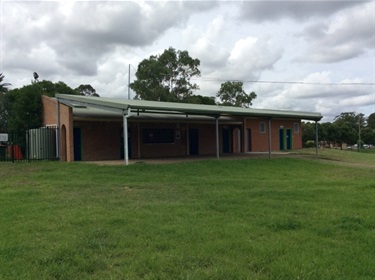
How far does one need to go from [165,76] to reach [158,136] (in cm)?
2178

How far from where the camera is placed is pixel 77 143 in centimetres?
2295

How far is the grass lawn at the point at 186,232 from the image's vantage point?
4699mm

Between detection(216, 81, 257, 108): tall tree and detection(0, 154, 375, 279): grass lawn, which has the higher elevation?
detection(216, 81, 257, 108): tall tree

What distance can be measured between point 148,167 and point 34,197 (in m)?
7.39

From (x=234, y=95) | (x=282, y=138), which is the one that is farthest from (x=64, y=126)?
(x=234, y=95)

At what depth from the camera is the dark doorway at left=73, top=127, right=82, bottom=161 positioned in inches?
899

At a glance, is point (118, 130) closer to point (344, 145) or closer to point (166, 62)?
point (166, 62)

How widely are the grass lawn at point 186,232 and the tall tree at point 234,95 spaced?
42.3 meters

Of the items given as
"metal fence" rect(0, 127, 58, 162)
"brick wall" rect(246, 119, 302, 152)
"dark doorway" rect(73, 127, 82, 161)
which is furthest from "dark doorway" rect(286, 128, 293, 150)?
"metal fence" rect(0, 127, 58, 162)

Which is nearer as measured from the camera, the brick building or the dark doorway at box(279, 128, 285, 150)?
the brick building

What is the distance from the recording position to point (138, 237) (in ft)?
19.8

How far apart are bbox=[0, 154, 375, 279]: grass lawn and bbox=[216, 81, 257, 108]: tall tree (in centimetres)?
4226

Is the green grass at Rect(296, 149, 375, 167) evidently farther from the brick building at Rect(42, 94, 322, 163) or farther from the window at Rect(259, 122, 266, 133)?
the window at Rect(259, 122, 266, 133)

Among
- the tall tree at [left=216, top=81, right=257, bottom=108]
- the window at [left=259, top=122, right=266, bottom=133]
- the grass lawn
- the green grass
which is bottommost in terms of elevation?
the grass lawn
